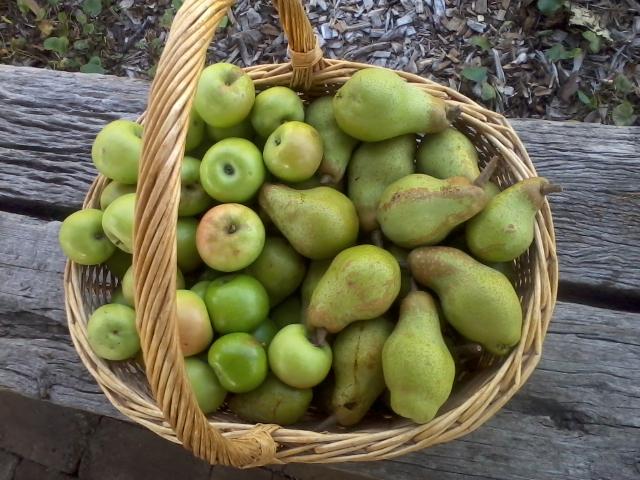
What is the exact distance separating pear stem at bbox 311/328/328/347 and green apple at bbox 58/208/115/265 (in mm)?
399

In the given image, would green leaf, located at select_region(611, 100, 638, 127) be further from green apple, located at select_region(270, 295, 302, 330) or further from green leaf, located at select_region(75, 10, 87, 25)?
green leaf, located at select_region(75, 10, 87, 25)

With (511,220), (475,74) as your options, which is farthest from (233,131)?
(475,74)


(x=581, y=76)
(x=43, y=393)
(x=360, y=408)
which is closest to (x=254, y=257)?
(x=360, y=408)

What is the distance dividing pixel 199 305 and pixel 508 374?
0.49 m

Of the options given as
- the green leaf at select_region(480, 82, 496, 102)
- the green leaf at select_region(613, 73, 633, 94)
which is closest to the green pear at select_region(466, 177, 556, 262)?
the green leaf at select_region(480, 82, 496, 102)

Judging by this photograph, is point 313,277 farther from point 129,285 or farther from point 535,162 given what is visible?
point 535,162

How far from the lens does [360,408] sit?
0.97 m

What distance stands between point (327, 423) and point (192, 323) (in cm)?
27

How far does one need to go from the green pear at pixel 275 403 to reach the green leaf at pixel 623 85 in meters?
1.26

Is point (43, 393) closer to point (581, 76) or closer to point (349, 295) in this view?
point (349, 295)

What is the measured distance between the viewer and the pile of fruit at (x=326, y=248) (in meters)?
0.95

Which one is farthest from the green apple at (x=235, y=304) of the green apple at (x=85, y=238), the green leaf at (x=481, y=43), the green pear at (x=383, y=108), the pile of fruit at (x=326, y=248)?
the green leaf at (x=481, y=43)

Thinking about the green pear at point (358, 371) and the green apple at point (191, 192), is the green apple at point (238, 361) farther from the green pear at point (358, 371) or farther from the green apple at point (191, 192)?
the green apple at point (191, 192)

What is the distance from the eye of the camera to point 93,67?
6.18ft
